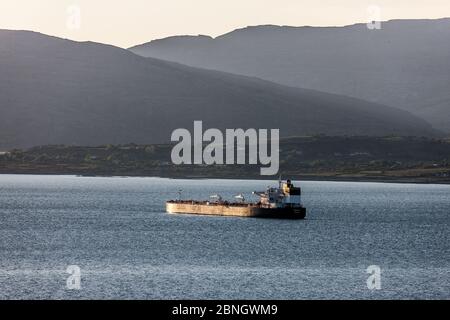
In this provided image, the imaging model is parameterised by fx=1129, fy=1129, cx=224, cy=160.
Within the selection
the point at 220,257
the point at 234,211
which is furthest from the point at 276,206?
the point at 220,257

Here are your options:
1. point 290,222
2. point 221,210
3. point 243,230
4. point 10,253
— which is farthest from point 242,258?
point 221,210

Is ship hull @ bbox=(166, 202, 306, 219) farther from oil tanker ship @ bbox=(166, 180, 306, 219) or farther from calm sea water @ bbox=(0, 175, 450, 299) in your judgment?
calm sea water @ bbox=(0, 175, 450, 299)

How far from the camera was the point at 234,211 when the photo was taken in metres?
173

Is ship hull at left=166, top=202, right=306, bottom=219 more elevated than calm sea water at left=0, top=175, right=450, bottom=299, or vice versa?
ship hull at left=166, top=202, right=306, bottom=219

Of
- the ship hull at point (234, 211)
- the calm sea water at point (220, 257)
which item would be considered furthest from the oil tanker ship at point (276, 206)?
the calm sea water at point (220, 257)

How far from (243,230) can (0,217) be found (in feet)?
168

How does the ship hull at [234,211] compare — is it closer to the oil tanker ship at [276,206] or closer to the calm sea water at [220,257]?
the oil tanker ship at [276,206]

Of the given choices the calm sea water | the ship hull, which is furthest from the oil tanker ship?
the calm sea water

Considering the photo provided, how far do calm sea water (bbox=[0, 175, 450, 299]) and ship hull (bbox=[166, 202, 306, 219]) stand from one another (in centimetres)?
338

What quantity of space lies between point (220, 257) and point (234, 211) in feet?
207

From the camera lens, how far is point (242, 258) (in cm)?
10931

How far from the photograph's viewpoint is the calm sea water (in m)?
85.8

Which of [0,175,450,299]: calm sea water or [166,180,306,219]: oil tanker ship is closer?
[0,175,450,299]: calm sea water

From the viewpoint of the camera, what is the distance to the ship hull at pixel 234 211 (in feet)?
532
